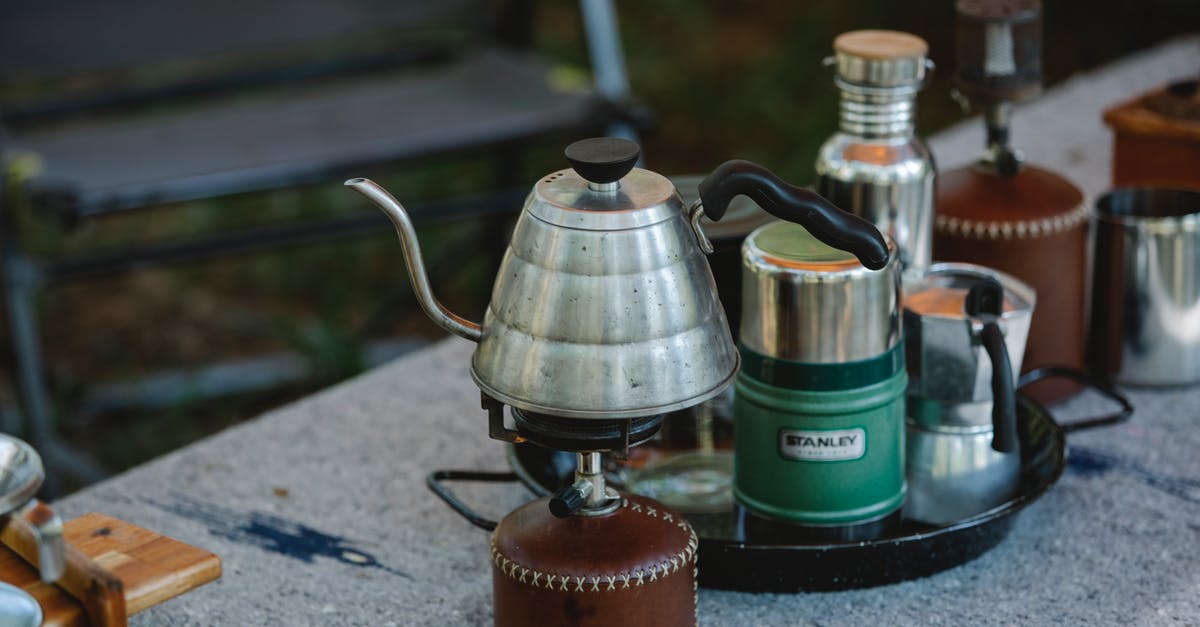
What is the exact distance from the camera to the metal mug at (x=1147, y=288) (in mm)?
1373

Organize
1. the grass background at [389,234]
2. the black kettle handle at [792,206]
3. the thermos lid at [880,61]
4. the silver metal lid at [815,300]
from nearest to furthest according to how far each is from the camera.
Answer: the black kettle handle at [792,206] < the silver metal lid at [815,300] < the thermos lid at [880,61] < the grass background at [389,234]

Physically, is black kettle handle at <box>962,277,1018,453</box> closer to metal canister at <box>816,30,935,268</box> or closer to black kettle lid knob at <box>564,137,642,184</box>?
metal canister at <box>816,30,935,268</box>

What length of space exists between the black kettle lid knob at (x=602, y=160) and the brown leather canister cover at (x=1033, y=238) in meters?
0.52

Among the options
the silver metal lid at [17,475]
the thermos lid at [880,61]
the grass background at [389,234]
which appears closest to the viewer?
the silver metal lid at [17,475]

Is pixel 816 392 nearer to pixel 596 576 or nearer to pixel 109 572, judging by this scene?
pixel 596 576

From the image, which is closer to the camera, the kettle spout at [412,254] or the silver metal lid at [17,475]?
the silver metal lid at [17,475]

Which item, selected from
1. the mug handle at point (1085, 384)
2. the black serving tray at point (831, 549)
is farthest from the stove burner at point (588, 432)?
the mug handle at point (1085, 384)

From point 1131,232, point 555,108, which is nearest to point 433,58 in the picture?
point 555,108

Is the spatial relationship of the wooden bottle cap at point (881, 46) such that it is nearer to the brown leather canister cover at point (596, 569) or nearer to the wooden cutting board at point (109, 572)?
the brown leather canister cover at point (596, 569)

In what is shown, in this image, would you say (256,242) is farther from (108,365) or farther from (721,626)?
(721,626)

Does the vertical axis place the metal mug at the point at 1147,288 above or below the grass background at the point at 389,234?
above

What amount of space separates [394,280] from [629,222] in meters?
2.25

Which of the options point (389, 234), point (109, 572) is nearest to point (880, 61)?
point (109, 572)

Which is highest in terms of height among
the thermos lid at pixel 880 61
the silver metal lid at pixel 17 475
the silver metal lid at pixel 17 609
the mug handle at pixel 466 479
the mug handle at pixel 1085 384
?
the thermos lid at pixel 880 61
